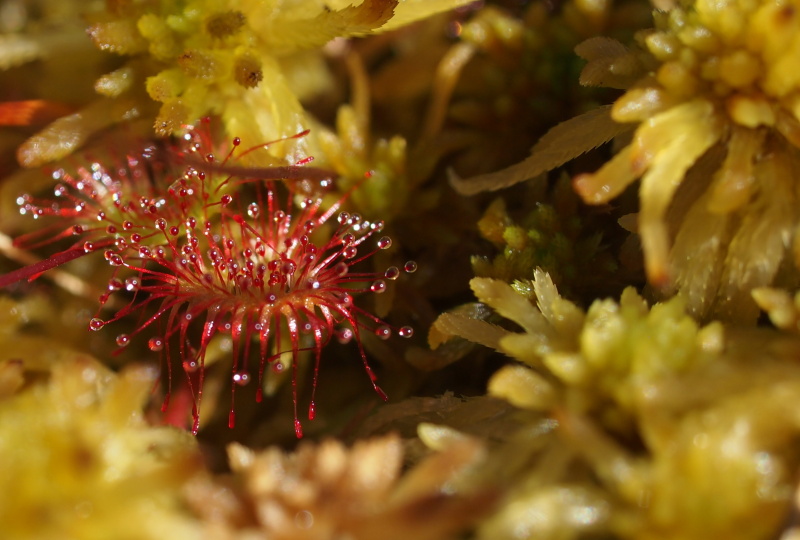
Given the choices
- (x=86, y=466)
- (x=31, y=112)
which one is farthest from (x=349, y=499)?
(x=31, y=112)

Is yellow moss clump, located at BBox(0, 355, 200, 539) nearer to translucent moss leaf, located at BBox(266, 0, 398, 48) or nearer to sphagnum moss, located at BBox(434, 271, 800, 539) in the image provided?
sphagnum moss, located at BBox(434, 271, 800, 539)

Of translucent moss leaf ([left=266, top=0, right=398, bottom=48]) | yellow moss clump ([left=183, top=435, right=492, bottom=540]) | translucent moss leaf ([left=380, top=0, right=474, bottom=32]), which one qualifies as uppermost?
translucent moss leaf ([left=266, top=0, right=398, bottom=48])

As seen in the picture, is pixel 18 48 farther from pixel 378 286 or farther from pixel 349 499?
pixel 349 499

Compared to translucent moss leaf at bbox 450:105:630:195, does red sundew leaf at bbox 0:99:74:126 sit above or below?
above

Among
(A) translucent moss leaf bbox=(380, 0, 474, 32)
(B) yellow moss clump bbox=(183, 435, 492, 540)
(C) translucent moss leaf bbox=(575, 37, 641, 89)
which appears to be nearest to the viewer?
(B) yellow moss clump bbox=(183, 435, 492, 540)

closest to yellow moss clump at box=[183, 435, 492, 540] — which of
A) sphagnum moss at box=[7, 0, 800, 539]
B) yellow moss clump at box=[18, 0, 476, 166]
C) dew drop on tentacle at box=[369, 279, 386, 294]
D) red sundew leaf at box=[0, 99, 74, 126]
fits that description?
sphagnum moss at box=[7, 0, 800, 539]

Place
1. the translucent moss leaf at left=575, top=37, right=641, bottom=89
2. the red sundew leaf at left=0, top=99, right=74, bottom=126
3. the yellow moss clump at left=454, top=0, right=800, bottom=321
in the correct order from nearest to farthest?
the yellow moss clump at left=454, top=0, right=800, bottom=321, the translucent moss leaf at left=575, top=37, right=641, bottom=89, the red sundew leaf at left=0, top=99, right=74, bottom=126

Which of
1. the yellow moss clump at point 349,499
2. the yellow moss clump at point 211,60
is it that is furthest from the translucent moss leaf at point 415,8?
the yellow moss clump at point 349,499

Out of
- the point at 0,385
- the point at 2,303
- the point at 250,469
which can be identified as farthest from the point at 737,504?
the point at 2,303
